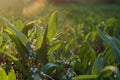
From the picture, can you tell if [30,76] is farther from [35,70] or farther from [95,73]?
[95,73]

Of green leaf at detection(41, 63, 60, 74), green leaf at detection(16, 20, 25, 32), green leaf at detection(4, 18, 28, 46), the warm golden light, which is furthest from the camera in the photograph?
the warm golden light

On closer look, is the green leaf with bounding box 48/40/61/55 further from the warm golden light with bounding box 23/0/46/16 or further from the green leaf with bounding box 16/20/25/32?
the warm golden light with bounding box 23/0/46/16

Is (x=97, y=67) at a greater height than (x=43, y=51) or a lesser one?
lesser

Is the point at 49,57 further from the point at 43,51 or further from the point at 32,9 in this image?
the point at 32,9

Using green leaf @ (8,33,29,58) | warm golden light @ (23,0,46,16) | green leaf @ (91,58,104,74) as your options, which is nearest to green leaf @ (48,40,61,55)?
green leaf @ (8,33,29,58)

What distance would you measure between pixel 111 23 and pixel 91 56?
1966 mm

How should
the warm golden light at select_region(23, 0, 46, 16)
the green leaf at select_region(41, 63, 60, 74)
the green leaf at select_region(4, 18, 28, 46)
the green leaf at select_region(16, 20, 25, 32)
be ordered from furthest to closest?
the warm golden light at select_region(23, 0, 46, 16), the green leaf at select_region(16, 20, 25, 32), the green leaf at select_region(4, 18, 28, 46), the green leaf at select_region(41, 63, 60, 74)

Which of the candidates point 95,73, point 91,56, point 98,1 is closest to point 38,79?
point 95,73

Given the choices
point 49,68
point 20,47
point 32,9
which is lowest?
point 32,9

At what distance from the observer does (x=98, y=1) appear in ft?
60.2

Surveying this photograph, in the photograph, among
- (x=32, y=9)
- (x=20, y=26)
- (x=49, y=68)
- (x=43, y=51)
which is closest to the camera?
(x=49, y=68)

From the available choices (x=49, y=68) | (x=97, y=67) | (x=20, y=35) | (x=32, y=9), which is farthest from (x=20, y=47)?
(x=32, y=9)

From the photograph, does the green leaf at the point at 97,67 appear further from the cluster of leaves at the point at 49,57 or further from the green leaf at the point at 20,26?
the green leaf at the point at 20,26

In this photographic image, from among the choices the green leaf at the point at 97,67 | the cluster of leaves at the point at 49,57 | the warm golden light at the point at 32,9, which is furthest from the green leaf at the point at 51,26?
the warm golden light at the point at 32,9
